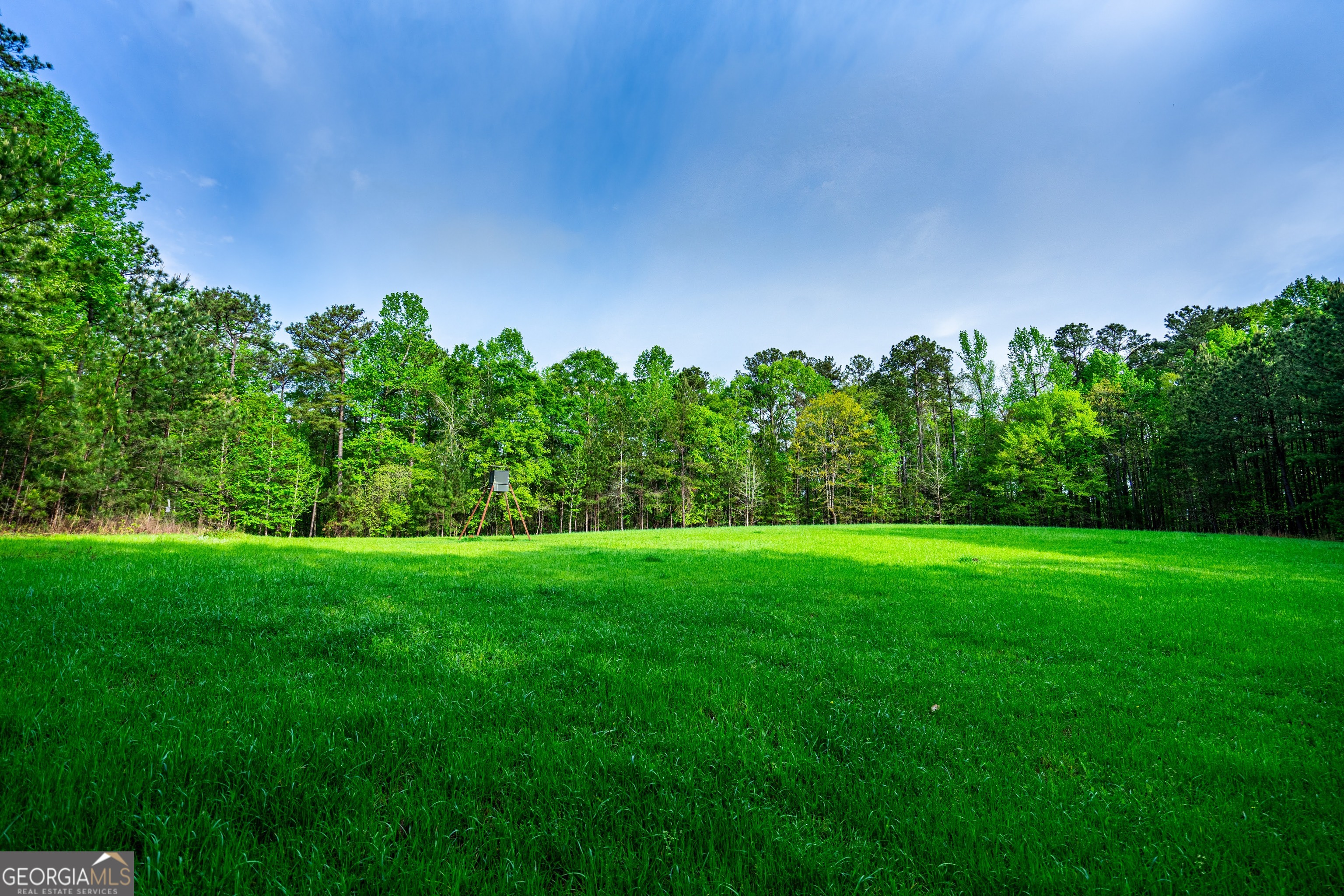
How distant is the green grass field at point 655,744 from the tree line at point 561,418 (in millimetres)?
14570

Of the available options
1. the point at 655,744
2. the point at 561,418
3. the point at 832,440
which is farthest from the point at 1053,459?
the point at 655,744

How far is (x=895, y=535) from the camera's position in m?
24.1

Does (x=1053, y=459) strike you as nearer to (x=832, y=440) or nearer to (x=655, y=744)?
(x=832, y=440)

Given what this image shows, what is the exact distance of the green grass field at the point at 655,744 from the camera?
2330mm

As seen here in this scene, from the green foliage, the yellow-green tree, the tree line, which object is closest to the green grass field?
the tree line

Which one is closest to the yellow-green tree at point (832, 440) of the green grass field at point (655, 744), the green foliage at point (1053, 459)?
the green foliage at point (1053, 459)

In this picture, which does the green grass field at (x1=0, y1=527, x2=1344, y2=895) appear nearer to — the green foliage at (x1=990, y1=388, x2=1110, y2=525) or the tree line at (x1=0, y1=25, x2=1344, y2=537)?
the tree line at (x1=0, y1=25, x2=1344, y2=537)

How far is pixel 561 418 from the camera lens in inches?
1905

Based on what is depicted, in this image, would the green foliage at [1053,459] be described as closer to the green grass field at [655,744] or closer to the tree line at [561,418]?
the tree line at [561,418]

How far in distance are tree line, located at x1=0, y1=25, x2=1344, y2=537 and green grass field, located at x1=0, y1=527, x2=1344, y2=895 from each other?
14.6 meters

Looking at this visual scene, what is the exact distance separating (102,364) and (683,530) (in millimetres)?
32223

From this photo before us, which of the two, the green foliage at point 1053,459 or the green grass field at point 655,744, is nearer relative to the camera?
the green grass field at point 655,744

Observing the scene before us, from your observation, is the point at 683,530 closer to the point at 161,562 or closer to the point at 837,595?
the point at 837,595

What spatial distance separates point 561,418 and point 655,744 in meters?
46.6
